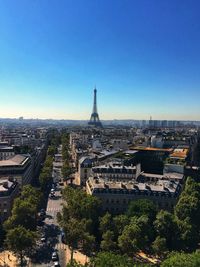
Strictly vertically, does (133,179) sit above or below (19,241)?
above

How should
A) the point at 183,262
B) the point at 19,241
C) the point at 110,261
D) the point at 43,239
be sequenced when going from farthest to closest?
the point at 43,239 < the point at 19,241 < the point at 183,262 < the point at 110,261

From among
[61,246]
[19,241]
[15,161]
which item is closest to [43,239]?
[61,246]

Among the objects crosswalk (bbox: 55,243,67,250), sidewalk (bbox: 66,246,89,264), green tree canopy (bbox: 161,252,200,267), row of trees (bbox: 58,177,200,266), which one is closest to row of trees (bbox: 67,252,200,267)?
green tree canopy (bbox: 161,252,200,267)

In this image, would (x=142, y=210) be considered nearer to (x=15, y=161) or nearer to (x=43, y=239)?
(x=43, y=239)

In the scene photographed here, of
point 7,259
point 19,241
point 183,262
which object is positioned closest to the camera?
point 183,262

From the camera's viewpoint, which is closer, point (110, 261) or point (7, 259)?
point (110, 261)

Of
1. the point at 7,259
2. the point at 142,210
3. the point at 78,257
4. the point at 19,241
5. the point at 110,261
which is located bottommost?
the point at 7,259

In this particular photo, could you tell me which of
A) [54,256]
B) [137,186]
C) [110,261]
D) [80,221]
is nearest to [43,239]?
[80,221]

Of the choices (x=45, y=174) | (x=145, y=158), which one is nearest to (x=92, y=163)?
(x=45, y=174)

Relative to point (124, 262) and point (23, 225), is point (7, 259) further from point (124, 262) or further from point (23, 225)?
point (124, 262)

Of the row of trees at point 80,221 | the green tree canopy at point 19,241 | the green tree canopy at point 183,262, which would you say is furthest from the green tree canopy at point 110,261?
the green tree canopy at point 19,241
